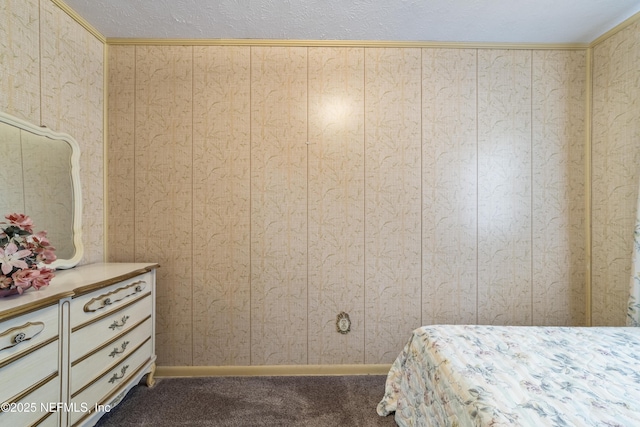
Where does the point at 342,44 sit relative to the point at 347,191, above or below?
above

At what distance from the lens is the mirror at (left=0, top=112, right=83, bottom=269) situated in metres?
1.52

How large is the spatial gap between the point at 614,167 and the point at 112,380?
11.7 feet

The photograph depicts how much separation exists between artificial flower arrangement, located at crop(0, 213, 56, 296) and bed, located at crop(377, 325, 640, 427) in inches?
70.7

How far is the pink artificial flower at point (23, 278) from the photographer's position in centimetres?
119

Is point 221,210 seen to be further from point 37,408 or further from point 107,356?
point 37,408

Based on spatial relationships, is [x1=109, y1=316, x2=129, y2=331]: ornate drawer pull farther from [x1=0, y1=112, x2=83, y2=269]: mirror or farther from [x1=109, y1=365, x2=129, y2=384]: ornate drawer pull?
[x1=0, y1=112, x2=83, y2=269]: mirror

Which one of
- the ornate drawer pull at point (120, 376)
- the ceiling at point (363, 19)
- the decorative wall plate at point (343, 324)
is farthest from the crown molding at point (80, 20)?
the decorative wall plate at point (343, 324)

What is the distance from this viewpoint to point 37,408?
116 cm

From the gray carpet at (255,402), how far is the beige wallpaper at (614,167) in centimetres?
182

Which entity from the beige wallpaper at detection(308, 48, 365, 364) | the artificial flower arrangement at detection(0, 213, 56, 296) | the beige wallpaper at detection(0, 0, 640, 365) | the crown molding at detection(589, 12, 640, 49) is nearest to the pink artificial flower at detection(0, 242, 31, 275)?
the artificial flower arrangement at detection(0, 213, 56, 296)

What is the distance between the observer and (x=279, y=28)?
2.11m

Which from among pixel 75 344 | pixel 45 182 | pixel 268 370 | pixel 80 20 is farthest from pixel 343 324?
pixel 80 20

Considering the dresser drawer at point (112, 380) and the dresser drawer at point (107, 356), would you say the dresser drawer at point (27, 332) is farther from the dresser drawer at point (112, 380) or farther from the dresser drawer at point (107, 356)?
the dresser drawer at point (112, 380)

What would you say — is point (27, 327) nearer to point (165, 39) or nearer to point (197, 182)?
point (197, 182)
